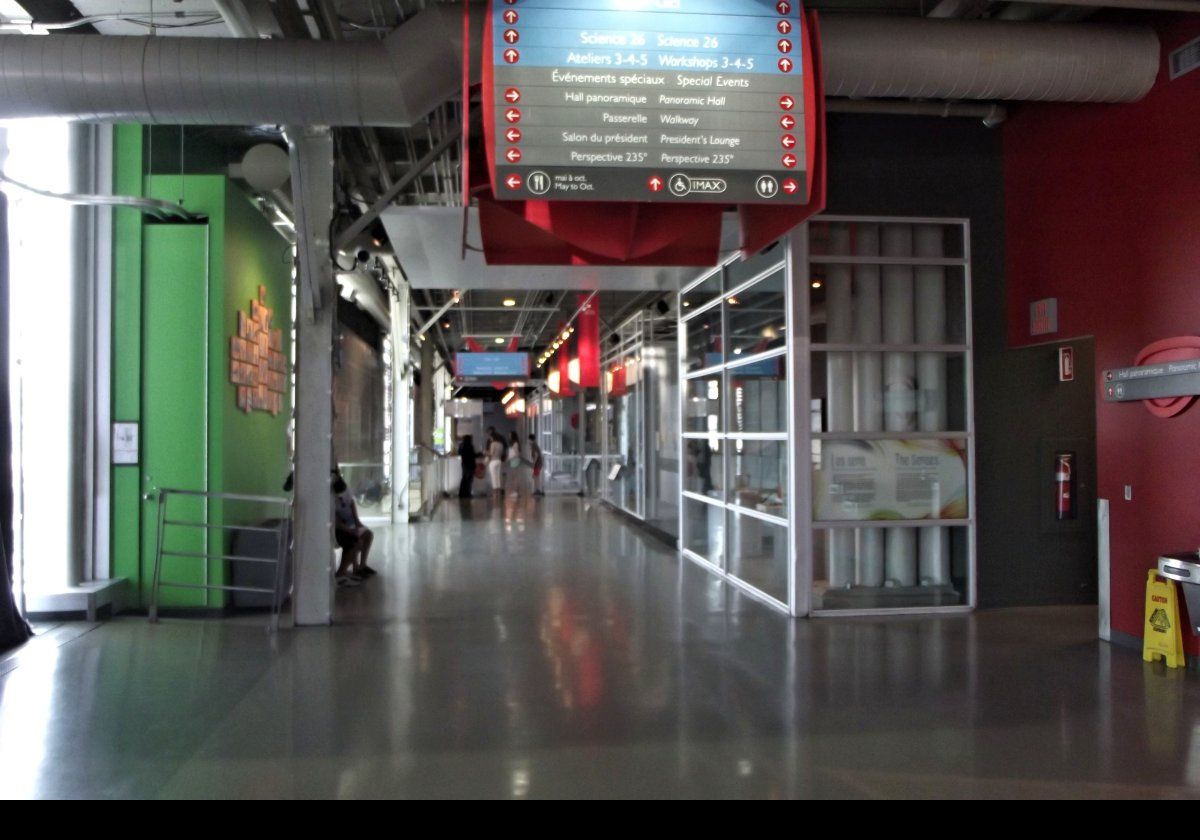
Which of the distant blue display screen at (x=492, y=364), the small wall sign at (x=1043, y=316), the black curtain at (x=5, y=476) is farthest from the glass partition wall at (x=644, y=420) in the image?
the black curtain at (x=5, y=476)

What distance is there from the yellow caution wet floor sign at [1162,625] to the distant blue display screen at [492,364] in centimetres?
1446

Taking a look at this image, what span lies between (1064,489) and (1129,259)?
2.02 meters

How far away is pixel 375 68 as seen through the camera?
4984 millimetres

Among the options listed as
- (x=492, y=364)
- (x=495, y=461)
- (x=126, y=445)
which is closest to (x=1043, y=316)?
(x=126, y=445)

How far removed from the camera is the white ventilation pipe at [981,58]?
5117mm

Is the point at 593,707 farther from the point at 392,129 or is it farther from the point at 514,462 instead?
the point at 514,462

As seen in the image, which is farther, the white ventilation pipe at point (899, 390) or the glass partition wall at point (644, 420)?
the glass partition wall at point (644, 420)

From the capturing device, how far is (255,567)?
7.32 m

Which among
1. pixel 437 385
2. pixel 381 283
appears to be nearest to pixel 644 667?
pixel 381 283

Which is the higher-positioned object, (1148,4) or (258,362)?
(1148,4)

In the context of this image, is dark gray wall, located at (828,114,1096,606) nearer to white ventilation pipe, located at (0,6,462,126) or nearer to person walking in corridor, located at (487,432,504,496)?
white ventilation pipe, located at (0,6,462,126)

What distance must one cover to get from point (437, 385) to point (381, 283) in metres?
14.1

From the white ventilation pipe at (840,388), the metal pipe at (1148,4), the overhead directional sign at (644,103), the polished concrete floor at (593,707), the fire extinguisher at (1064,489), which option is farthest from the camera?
the fire extinguisher at (1064,489)

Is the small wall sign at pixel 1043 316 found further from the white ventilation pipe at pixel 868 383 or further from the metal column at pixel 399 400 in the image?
the metal column at pixel 399 400
